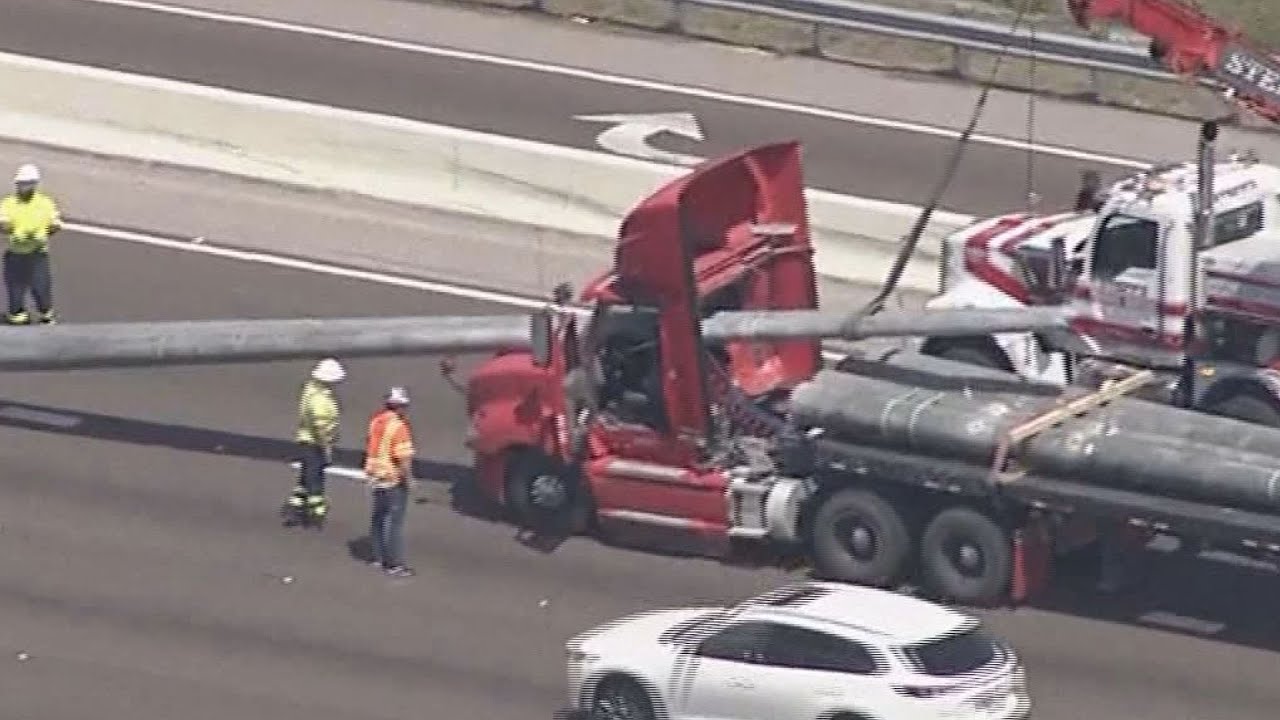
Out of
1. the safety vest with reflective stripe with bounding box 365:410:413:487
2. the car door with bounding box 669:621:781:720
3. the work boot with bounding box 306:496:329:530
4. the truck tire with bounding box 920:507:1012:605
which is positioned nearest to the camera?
the car door with bounding box 669:621:781:720

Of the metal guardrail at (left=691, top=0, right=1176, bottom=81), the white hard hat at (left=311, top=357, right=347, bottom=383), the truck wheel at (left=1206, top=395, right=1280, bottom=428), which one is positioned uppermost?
the metal guardrail at (left=691, top=0, right=1176, bottom=81)

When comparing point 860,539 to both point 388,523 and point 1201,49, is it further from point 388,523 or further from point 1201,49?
point 1201,49

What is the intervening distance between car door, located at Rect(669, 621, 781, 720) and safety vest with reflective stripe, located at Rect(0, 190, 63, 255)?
39.1 ft

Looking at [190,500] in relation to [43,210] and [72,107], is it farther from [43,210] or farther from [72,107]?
[72,107]

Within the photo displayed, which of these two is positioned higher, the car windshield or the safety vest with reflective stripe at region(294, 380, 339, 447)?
the safety vest with reflective stripe at region(294, 380, 339, 447)

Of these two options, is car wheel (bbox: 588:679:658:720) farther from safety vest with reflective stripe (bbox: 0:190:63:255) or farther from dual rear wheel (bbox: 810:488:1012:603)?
safety vest with reflective stripe (bbox: 0:190:63:255)

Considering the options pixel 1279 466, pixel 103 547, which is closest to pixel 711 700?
pixel 1279 466

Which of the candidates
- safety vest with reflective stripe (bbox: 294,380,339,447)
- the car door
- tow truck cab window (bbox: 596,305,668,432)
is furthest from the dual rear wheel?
safety vest with reflective stripe (bbox: 294,380,339,447)

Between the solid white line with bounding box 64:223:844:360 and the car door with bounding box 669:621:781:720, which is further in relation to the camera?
the solid white line with bounding box 64:223:844:360

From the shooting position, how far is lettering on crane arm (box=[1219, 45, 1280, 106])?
31.0 m

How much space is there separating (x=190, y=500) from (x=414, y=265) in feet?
22.6

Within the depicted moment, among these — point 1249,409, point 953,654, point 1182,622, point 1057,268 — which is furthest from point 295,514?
point 953,654

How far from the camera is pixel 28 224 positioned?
3594cm

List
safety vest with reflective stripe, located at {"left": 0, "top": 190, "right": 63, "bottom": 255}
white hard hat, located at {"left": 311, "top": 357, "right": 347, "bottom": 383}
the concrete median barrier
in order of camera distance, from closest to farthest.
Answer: white hard hat, located at {"left": 311, "top": 357, "right": 347, "bottom": 383} < safety vest with reflective stripe, located at {"left": 0, "top": 190, "right": 63, "bottom": 255} < the concrete median barrier
